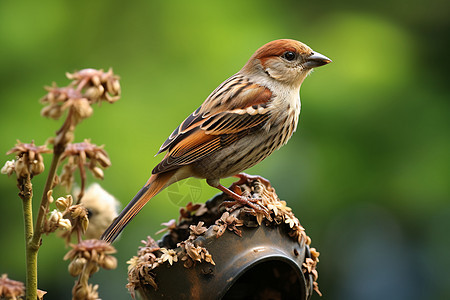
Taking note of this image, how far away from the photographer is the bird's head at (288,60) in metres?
3.06

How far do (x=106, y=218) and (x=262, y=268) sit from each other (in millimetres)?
771

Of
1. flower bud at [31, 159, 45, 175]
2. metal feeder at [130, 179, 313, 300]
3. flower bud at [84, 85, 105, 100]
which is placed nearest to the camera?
flower bud at [84, 85, 105, 100]

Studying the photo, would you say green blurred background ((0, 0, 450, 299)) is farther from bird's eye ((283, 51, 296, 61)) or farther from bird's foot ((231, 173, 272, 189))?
bird's eye ((283, 51, 296, 61))

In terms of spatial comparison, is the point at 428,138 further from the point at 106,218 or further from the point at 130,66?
the point at 106,218

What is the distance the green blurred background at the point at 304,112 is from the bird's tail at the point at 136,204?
1.06 meters

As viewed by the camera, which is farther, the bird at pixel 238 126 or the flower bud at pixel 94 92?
the bird at pixel 238 126

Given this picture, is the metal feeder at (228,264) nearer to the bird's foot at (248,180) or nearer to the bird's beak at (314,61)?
the bird's foot at (248,180)

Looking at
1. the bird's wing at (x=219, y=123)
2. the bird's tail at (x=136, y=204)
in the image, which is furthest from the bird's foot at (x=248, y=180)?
the bird's tail at (x=136, y=204)

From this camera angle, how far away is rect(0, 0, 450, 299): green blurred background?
13.5 feet

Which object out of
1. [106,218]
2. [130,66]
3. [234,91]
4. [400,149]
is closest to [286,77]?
[234,91]

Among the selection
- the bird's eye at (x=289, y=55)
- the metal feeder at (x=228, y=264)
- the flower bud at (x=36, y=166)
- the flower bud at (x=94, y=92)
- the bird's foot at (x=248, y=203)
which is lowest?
the metal feeder at (x=228, y=264)

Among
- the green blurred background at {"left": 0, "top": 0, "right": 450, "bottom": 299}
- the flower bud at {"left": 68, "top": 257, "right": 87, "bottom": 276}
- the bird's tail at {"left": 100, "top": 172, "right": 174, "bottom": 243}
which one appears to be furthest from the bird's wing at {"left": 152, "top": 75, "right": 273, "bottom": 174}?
the flower bud at {"left": 68, "top": 257, "right": 87, "bottom": 276}

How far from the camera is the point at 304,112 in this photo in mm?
4543

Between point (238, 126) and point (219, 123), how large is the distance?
9 cm
